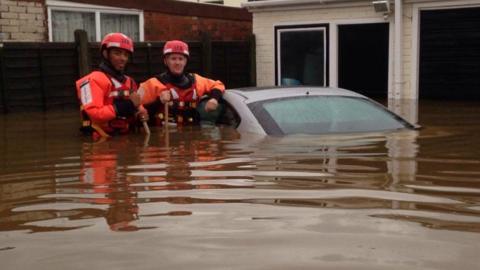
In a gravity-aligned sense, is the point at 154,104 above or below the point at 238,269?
above

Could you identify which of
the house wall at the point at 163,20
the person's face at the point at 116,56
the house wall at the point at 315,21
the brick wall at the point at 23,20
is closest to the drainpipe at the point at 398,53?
the house wall at the point at 315,21

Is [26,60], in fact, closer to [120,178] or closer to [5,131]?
[5,131]

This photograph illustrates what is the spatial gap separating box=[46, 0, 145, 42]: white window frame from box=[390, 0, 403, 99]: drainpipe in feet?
20.4

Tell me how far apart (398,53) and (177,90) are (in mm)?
7863

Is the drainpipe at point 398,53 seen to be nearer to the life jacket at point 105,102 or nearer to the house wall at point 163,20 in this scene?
the house wall at point 163,20

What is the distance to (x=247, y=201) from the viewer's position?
11.7 feet

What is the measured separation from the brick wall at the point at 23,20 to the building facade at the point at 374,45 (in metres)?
5.10

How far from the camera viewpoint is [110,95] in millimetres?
6637

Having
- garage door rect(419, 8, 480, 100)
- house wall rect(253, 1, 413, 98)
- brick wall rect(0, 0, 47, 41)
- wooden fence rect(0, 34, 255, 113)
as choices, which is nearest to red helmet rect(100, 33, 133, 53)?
wooden fence rect(0, 34, 255, 113)

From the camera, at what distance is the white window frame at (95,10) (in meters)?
14.2

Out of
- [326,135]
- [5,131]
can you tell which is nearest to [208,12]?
[5,131]

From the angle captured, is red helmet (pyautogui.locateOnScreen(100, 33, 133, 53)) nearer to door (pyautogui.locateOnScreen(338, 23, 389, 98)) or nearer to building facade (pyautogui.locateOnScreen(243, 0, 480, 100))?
building facade (pyautogui.locateOnScreen(243, 0, 480, 100))

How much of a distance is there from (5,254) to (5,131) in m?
6.60

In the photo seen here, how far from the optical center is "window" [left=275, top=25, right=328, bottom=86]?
15359mm
